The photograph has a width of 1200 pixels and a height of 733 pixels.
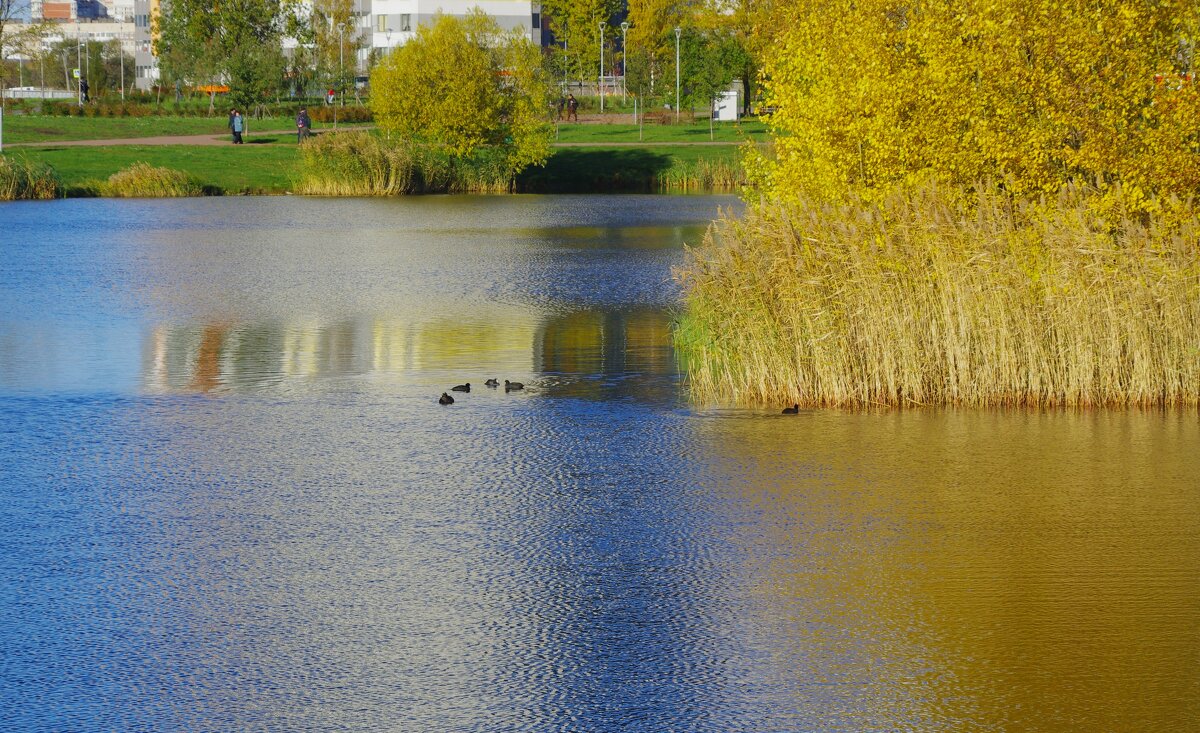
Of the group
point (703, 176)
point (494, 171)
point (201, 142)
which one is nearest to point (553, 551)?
point (494, 171)

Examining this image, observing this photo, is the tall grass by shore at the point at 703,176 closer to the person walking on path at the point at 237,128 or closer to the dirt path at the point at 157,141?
the person walking on path at the point at 237,128

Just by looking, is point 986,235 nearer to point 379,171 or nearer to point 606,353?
point 606,353

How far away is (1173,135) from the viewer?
50.6 feet

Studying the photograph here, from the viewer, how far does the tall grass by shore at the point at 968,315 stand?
1401cm

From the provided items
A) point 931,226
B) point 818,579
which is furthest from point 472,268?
point 818,579

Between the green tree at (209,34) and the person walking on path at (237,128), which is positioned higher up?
the green tree at (209,34)

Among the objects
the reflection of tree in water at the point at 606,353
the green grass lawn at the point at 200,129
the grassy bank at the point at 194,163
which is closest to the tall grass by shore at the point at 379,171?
the grassy bank at the point at 194,163

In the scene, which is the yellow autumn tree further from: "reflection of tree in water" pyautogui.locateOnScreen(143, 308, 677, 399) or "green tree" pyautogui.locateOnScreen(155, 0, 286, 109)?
"green tree" pyautogui.locateOnScreen(155, 0, 286, 109)

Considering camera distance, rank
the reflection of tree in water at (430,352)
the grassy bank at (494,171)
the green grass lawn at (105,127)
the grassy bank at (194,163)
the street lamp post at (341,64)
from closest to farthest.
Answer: the reflection of tree in water at (430,352) < the grassy bank at (194,163) < the grassy bank at (494,171) < the green grass lawn at (105,127) < the street lamp post at (341,64)

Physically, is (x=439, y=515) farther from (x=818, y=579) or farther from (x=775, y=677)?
(x=775, y=677)

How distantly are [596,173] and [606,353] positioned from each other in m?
41.9

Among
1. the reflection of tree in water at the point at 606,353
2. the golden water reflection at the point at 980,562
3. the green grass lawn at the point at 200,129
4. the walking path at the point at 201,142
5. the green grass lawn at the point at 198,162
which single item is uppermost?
the green grass lawn at the point at 200,129

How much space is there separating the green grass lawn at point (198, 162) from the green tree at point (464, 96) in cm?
441

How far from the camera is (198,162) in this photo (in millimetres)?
55688
